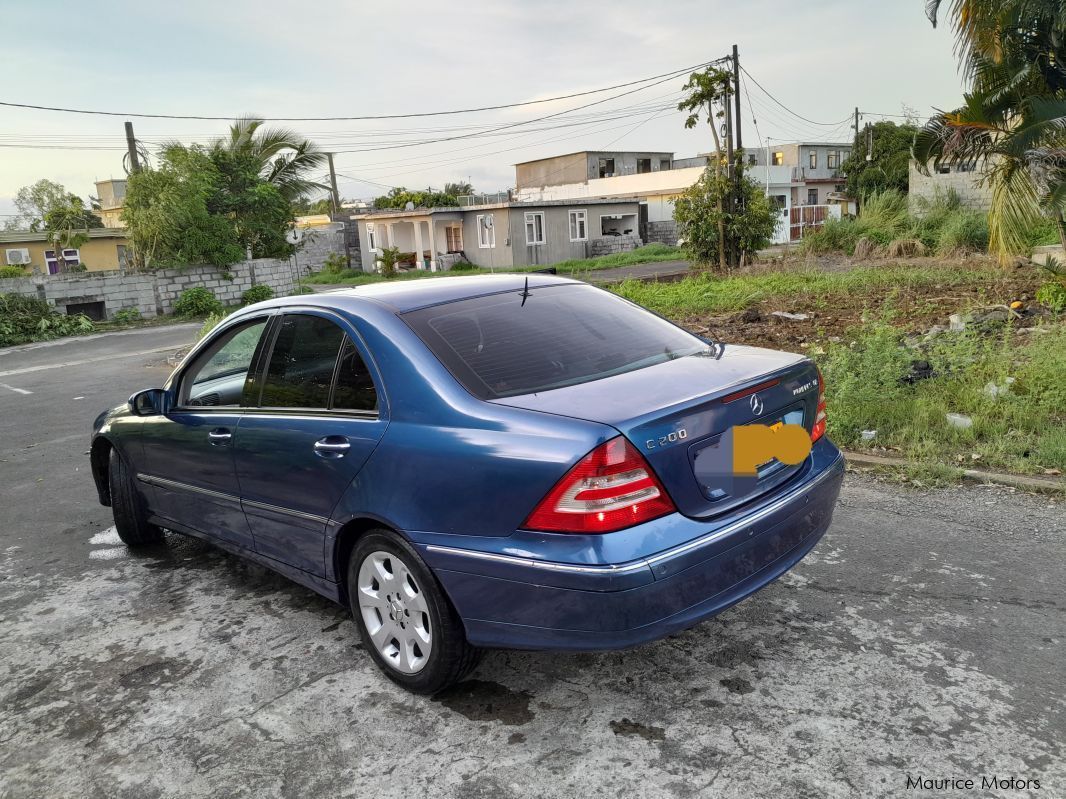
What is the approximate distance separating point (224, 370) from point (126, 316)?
2069 centimetres

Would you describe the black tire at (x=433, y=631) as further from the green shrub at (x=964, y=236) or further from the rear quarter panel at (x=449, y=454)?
the green shrub at (x=964, y=236)

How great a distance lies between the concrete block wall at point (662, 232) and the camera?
46062mm

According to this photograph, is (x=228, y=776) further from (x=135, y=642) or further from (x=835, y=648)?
(x=835, y=648)

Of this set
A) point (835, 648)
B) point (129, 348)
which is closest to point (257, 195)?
point (129, 348)

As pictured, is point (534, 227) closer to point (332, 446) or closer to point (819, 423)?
point (819, 423)

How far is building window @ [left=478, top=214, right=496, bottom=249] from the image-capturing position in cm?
3978

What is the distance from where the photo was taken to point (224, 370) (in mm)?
4438

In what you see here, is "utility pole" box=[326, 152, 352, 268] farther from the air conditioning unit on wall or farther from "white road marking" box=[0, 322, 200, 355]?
"white road marking" box=[0, 322, 200, 355]

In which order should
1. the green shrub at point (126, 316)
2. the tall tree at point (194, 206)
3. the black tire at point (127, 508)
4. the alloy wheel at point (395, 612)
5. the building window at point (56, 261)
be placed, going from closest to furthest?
the alloy wheel at point (395, 612) < the black tire at point (127, 508) < the green shrub at point (126, 316) < the tall tree at point (194, 206) < the building window at point (56, 261)

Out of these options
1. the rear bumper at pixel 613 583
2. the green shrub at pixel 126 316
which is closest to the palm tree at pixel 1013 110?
the rear bumper at pixel 613 583

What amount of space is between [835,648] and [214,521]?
2.98 metres

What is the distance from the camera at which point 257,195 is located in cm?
2705

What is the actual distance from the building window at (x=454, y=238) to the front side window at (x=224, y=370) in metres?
38.8

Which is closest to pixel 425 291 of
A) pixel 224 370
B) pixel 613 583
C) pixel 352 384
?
pixel 352 384
